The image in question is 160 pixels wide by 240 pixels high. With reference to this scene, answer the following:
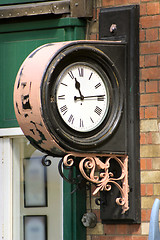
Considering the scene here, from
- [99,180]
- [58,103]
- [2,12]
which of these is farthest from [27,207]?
[2,12]

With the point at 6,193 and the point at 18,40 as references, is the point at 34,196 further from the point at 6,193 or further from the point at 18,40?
the point at 18,40

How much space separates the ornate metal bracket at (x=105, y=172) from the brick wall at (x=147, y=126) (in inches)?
7.6

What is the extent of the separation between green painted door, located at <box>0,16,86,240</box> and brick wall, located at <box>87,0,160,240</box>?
53 cm

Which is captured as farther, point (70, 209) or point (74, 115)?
point (70, 209)

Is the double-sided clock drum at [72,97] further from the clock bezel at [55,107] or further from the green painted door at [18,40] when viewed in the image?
the green painted door at [18,40]

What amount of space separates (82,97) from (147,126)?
0.71m

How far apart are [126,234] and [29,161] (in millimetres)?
1111

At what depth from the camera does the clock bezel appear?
5.82 metres

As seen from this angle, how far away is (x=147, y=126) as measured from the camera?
6.41 metres

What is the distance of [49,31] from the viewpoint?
22.1ft

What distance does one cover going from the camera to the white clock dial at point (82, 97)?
5957 mm

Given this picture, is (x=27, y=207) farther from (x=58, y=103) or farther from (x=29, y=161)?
(x=58, y=103)

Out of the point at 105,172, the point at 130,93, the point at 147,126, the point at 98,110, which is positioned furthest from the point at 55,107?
the point at 147,126

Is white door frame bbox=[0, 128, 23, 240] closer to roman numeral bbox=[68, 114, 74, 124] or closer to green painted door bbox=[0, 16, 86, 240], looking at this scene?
green painted door bbox=[0, 16, 86, 240]
